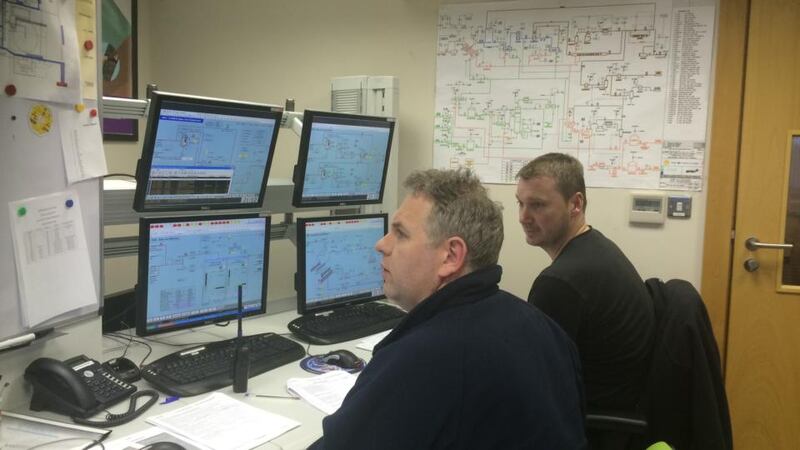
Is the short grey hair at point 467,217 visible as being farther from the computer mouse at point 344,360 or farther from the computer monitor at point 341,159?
the computer monitor at point 341,159

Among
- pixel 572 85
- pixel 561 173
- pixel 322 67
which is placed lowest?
pixel 561 173

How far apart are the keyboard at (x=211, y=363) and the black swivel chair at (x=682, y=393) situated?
92 centimetres

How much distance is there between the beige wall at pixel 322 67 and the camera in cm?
271

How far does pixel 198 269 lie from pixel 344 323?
0.57 metres

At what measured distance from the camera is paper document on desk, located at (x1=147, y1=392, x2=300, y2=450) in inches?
50.0

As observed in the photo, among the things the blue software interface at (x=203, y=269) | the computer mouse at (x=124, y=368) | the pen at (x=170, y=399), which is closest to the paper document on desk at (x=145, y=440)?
the pen at (x=170, y=399)

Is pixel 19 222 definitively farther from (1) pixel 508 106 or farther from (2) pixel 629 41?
(2) pixel 629 41

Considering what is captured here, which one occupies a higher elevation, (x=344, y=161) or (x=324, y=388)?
(x=344, y=161)

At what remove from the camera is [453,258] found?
1.20m

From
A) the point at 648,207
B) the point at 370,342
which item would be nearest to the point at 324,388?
the point at 370,342

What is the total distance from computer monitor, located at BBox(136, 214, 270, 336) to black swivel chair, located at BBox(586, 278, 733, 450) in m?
1.09

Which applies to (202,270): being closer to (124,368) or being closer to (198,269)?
(198,269)

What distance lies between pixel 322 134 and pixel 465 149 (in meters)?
1.07

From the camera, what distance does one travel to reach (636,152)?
268 cm
